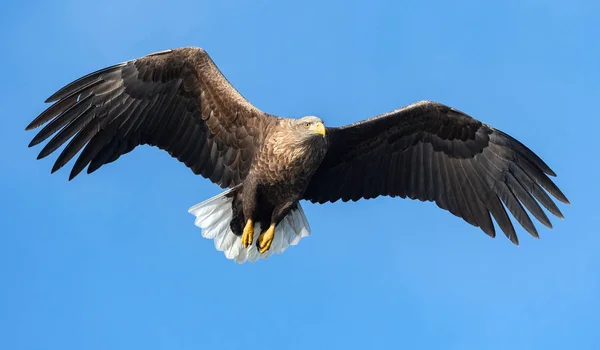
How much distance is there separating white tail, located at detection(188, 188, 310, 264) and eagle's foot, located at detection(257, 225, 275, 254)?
0.58 ft

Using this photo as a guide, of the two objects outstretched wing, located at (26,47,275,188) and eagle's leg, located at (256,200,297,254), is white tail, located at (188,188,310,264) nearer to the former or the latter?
eagle's leg, located at (256,200,297,254)

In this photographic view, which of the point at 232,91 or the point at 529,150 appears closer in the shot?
the point at 232,91

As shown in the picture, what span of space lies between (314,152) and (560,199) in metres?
2.55

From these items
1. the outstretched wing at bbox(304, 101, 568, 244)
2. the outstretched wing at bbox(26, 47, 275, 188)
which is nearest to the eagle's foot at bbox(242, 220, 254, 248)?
the outstretched wing at bbox(26, 47, 275, 188)

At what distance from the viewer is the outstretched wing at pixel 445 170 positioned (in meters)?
10.9

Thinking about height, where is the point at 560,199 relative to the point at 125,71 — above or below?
below

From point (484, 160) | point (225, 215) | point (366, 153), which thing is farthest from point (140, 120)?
point (484, 160)

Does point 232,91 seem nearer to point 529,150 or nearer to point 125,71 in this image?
point 125,71

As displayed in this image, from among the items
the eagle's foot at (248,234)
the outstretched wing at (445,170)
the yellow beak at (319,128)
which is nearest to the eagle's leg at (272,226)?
the eagle's foot at (248,234)

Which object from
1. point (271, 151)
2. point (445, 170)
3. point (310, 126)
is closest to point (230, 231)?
point (271, 151)

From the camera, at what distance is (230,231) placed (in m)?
11.0

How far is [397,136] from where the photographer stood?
10.9 meters

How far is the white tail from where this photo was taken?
10836 millimetres

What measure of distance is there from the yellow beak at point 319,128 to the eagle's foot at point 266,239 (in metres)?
1.21
